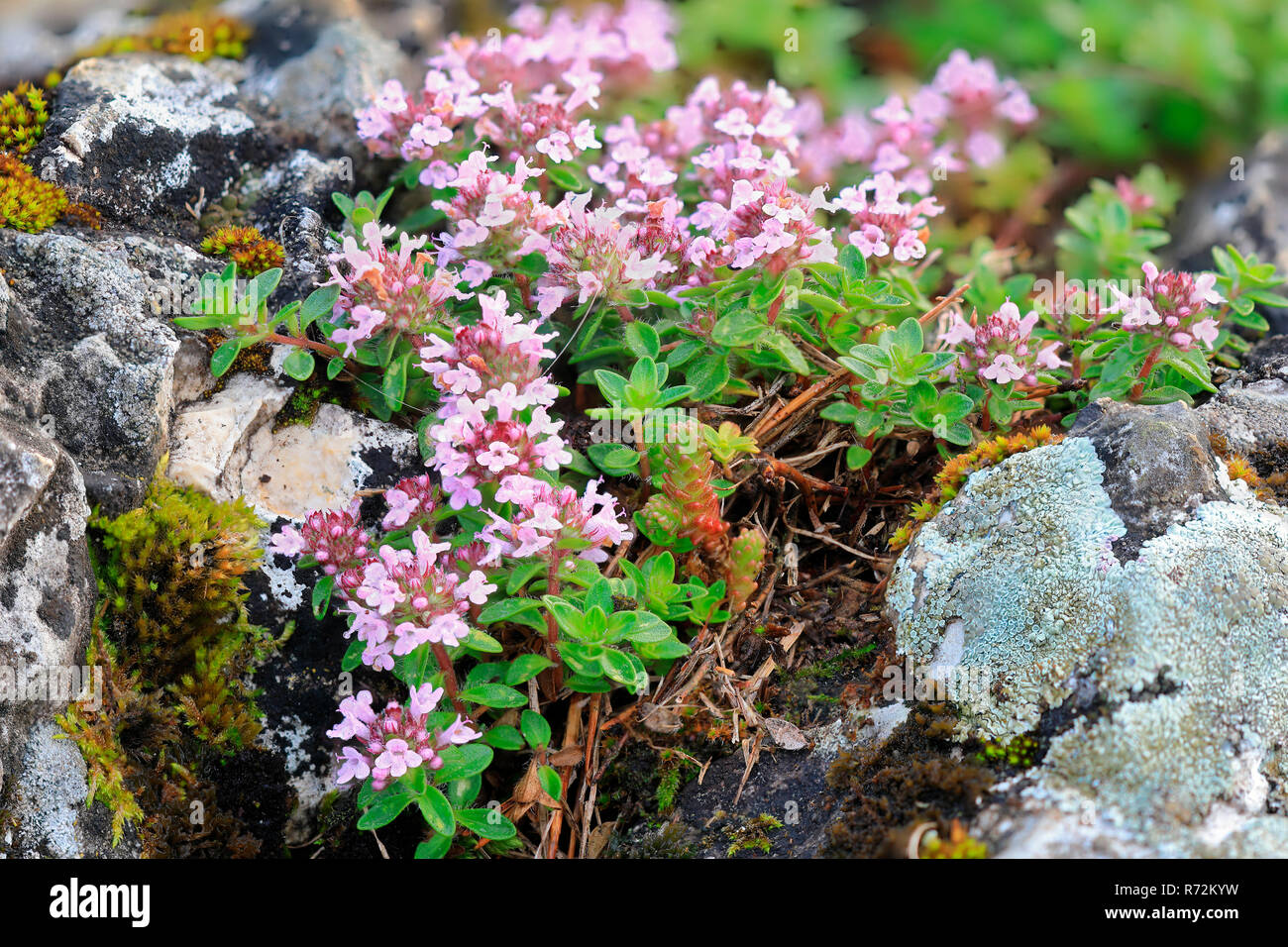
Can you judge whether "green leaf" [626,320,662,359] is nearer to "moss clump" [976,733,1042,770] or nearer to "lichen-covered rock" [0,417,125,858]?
"moss clump" [976,733,1042,770]

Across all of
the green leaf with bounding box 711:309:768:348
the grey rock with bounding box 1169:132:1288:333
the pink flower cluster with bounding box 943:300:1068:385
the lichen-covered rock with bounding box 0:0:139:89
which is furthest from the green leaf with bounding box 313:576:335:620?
the grey rock with bounding box 1169:132:1288:333

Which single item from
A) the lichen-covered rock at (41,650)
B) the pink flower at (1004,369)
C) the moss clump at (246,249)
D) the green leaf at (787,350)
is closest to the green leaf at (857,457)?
the green leaf at (787,350)

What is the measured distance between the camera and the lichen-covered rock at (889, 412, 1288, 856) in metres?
2.48

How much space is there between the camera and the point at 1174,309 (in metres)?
3.46

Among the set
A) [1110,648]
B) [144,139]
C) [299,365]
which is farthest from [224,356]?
[1110,648]

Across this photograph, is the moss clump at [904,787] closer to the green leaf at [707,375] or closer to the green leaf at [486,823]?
the green leaf at [486,823]

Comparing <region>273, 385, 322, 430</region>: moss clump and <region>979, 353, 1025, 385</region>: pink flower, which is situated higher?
<region>979, 353, 1025, 385</region>: pink flower

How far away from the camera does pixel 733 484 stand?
11.5 ft

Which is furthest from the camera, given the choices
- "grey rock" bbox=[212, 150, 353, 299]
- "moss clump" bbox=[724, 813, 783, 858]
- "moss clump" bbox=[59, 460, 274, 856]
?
"grey rock" bbox=[212, 150, 353, 299]

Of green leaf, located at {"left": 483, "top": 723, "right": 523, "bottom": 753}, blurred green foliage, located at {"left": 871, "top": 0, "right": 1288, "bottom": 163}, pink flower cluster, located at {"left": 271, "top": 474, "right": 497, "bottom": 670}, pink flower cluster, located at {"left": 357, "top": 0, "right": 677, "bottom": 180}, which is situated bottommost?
green leaf, located at {"left": 483, "top": 723, "right": 523, "bottom": 753}

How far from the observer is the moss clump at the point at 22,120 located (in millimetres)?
3785

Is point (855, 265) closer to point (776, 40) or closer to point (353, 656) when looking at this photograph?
point (353, 656)

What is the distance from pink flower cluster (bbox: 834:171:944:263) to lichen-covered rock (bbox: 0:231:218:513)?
8.16 ft
